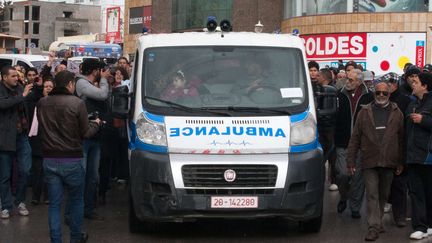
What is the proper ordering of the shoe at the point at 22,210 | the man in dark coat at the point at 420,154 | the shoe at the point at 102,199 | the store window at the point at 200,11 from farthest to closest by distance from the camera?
the store window at the point at 200,11 < the shoe at the point at 102,199 < the shoe at the point at 22,210 < the man in dark coat at the point at 420,154

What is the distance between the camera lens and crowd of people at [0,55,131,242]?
785cm

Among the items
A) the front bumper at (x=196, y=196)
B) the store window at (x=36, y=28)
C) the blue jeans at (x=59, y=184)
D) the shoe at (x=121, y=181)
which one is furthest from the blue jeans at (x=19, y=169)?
the store window at (x=36, y=28)

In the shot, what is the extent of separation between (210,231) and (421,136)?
2.68m

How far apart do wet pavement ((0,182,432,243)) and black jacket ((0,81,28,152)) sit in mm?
981

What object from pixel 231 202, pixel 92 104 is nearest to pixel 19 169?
pixel 92 104

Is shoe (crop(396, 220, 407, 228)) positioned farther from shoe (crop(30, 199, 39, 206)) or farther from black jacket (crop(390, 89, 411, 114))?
shoe (crop(30, 199, 39, 206))

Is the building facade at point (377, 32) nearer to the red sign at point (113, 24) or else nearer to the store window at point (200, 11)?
the store window at point (200, 11)

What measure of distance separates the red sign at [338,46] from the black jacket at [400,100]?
3188 cm

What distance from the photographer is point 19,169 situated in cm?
1035

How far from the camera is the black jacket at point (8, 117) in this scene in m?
9.83

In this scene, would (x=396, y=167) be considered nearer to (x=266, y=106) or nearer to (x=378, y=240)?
(x=378, y=240)

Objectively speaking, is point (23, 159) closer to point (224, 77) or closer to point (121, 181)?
point (224, 77)

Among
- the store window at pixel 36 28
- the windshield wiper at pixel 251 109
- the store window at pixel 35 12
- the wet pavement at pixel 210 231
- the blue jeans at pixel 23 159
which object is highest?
the store window at pixel 35 12

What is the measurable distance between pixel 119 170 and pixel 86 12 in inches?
3969
